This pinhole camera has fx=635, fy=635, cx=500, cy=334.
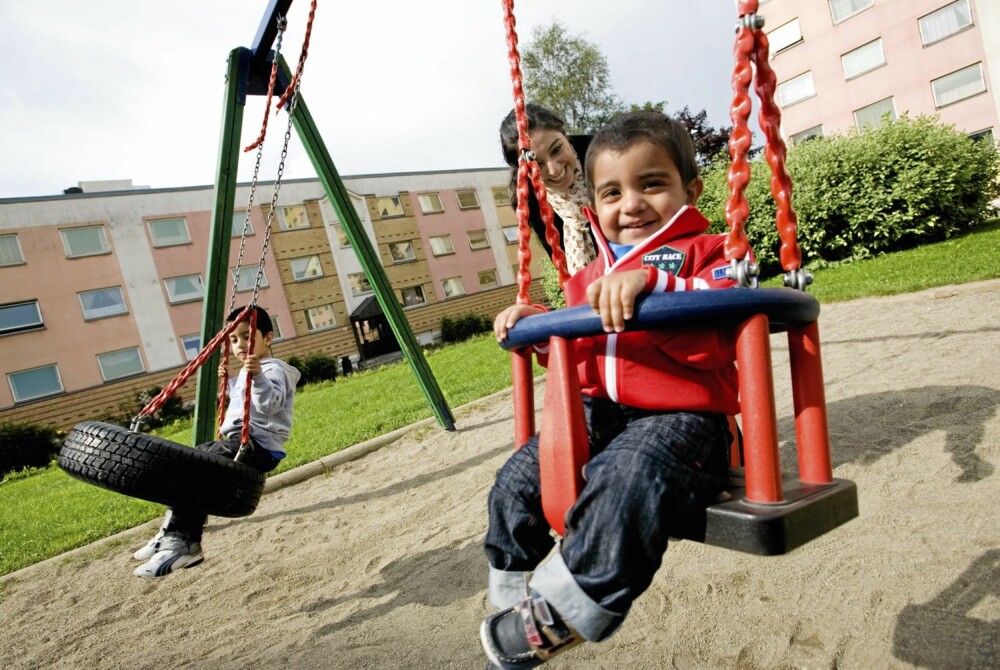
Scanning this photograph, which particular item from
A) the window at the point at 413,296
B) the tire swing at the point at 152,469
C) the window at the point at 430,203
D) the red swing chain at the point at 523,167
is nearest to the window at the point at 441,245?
the window at the point at 430,203

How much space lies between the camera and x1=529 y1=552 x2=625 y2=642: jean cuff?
4.11 feet

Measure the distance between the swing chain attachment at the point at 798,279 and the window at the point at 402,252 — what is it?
1115 inches

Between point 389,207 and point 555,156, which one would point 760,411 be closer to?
point 555,156

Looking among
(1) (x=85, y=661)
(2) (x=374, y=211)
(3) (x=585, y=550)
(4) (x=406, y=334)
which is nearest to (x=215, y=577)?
(1) (x=85, y=661)

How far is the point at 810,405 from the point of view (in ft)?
4.26

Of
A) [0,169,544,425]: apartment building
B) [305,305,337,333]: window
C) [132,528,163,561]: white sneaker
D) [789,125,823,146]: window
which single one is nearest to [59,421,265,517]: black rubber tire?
[132,528,163,561]: white sneaker

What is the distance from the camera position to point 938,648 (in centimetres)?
163

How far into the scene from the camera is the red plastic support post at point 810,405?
1.30 meters

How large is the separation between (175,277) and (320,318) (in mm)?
5617

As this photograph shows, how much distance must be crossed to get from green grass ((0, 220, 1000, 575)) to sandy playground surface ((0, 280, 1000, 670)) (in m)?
0.73

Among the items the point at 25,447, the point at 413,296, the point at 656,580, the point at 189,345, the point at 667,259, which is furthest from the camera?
→ the point at 413,296

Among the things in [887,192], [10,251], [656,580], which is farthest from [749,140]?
[10,251]

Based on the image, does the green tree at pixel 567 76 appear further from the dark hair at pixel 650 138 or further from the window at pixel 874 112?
the dark hair at pixel 650 138

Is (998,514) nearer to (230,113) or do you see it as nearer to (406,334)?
(406,334)
